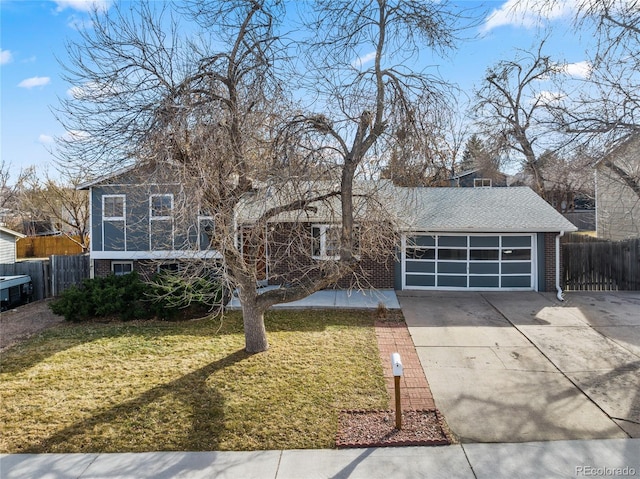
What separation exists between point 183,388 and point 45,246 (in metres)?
28.8

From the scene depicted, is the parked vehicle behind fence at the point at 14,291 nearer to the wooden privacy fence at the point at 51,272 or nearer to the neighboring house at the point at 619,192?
the wooden privacy fence at the point at 51,272

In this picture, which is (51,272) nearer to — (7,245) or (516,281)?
(7,245)

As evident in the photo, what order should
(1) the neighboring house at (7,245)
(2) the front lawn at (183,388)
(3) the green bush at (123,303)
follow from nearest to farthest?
(2) the front lawn at (183,388), (3) the green bush at (123,303), (1) the neighboring house at (7,245)

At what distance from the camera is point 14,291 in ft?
47.8

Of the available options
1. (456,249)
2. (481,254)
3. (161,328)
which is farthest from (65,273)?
(481,254)

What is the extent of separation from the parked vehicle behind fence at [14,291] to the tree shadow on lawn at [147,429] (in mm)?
10801

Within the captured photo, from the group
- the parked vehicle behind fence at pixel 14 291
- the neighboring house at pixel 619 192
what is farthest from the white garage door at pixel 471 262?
the parked vehicle behind fence at pixel 14 291

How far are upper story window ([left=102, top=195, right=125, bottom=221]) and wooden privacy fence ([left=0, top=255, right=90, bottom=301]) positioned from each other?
2849 millimetres

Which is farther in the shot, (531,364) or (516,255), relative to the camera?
(516,255)

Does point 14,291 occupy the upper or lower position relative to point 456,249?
lower

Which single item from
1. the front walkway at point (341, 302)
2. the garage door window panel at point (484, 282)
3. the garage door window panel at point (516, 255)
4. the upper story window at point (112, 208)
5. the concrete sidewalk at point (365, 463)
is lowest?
the concrete sidewalk at point (365, 463)

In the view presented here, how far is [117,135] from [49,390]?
4463 millimetres

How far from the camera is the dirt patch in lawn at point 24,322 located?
33.9 feet

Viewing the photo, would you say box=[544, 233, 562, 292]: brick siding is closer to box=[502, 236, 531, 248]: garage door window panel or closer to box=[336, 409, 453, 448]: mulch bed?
box=[502, 236, 531, 248]: garage door window panel
